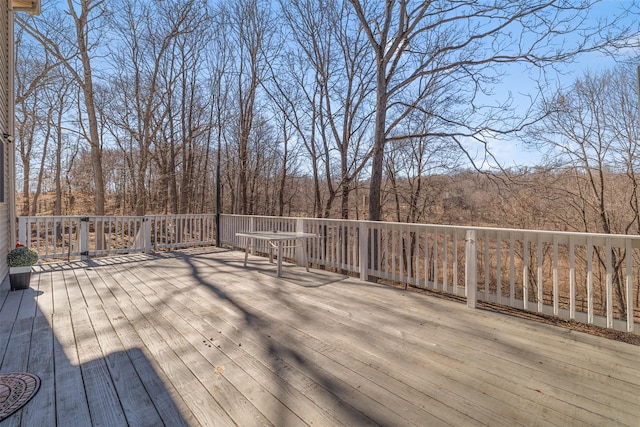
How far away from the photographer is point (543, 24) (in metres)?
6.00

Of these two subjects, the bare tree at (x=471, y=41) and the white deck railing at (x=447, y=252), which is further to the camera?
the bare tree at (x=471, y=41)

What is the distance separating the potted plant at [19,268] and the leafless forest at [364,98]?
166 inches

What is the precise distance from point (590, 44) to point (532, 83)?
1.01 meters

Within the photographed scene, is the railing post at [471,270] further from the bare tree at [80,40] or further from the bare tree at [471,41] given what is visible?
the bare tree at [80,40]

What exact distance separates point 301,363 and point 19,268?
411 cm


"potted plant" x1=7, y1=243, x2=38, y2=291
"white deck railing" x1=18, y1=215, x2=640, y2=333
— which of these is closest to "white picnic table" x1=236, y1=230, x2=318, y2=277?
"white deck railing" x1=18, y1=215, x2=640, y2=333

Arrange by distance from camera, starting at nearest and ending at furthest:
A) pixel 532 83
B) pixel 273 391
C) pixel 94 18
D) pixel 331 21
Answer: pixel 273 391, pixel 532 83, pixel 94 18, pixel 331 21

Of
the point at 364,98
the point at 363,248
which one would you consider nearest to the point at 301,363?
the point at 363,248

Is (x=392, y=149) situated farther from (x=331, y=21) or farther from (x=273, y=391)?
(x=273, y=391)

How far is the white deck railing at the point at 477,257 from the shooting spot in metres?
2.58

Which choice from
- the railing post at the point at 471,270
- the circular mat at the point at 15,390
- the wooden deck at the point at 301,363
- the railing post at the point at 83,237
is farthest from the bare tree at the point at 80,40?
the railing post at the point at 471,270

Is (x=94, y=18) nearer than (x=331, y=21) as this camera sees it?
Yes

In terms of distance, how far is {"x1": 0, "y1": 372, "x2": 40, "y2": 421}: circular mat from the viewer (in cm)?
156

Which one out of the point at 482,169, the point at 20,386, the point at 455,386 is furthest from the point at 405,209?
the point at 20,386
